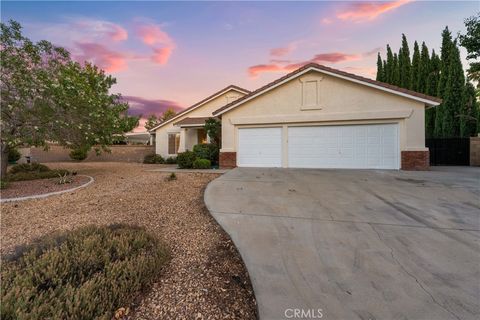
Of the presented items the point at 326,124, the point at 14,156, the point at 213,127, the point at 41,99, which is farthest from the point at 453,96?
the point at 14,156

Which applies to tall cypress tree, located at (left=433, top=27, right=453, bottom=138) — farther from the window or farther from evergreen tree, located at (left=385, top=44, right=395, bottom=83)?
the window

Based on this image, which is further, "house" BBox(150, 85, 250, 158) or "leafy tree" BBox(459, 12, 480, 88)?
"house" BBox(150, 85, 250, 158)

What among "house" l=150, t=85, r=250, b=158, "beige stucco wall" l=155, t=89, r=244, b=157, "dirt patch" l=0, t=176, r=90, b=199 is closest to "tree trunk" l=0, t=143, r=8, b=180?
"dirt patch" l=0, t=176, r=90, b=199

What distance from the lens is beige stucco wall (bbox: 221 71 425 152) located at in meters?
9.62

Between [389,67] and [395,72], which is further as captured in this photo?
[389,67]

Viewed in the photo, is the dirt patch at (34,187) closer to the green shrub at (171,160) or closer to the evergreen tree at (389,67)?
the green shrub at (171,160)

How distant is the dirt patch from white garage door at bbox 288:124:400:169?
9.44 meters

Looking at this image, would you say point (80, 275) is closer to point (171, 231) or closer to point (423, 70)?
point (171, 231)

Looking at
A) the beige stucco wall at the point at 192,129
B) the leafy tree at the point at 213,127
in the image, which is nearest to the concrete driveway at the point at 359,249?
the leafy tree at the point at 213,127

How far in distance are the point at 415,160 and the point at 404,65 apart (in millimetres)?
17251

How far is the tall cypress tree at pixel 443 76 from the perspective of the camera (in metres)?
16.3

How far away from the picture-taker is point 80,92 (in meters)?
7.86

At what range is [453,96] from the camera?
1600 cm

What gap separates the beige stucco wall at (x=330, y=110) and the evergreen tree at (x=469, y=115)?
10126 mm
